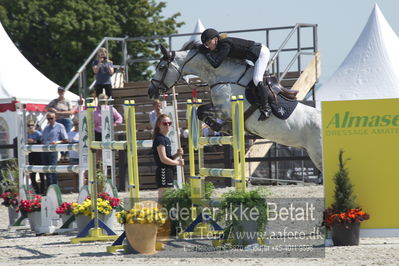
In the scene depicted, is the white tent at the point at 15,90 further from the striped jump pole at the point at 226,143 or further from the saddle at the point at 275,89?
the striped jump pole at the point at 226,143

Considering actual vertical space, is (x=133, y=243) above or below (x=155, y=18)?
below

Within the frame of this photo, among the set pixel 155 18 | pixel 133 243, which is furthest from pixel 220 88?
pixel 155 18

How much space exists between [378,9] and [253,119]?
1009 cm

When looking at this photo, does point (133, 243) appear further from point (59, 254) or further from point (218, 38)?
point (218, 38)

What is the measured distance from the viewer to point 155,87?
9586 millimetres

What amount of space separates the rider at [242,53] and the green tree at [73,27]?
92.1 feet

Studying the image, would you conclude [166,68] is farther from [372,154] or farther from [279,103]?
[372,154]

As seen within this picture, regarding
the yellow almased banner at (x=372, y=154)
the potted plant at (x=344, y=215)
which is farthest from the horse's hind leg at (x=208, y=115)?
the potted plant at (x=344, y=215)

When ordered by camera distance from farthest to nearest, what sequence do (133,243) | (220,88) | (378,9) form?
(378,9), (220,88), (133,243)

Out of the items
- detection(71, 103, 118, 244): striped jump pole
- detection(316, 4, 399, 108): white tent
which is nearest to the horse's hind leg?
detection(71, 103, 118, 244): striped jump pole

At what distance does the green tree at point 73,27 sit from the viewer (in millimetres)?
38031

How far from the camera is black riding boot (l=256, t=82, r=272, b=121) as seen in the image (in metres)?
8.98

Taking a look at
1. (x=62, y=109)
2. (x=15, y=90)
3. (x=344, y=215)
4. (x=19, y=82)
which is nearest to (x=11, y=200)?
(x=62, y=109)

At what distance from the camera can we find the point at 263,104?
8.99 meters
